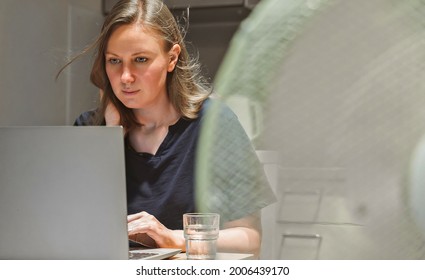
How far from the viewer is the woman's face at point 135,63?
4.12 ft

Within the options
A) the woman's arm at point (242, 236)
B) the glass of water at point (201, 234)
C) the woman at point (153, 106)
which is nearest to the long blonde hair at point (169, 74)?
the woman at point (153, 106)

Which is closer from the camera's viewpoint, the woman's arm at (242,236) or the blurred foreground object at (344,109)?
the blurred foreground object at (344,109)

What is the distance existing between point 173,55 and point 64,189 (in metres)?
0.57

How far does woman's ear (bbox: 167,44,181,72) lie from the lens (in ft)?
4.43

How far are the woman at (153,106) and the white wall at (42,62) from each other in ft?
1.02

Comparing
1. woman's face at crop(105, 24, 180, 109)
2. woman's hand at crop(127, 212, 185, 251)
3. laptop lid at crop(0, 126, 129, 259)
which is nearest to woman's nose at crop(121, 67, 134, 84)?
woman's face at crop(105, 24, 180, 109)

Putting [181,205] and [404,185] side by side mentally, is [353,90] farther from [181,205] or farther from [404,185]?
[181,205]

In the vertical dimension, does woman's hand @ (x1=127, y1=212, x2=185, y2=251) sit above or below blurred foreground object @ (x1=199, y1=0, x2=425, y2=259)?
below

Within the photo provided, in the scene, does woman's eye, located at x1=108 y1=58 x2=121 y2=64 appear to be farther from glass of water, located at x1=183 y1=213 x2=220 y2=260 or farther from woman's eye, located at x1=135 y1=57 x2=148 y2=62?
glass of water, located at x1=183 y1=213 x2=220 y2=260

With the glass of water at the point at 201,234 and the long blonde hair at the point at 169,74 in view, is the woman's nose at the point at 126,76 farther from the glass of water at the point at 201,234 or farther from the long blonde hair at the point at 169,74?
the glass of water at the point at 201,234

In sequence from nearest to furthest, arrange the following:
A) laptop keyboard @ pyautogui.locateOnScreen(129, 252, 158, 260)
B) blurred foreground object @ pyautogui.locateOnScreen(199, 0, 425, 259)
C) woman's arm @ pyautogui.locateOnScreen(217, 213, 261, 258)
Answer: blurred foreground object @ pyautogui.locateOnScreen(199, 0, 425, 259), laptop keyboard @ pyautogui.locateOnScreen(129, 252, 158, 260), woman's arm @ pyautogui.locateOnScreen(217, 213, 261, 258)

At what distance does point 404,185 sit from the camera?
0.83 meters

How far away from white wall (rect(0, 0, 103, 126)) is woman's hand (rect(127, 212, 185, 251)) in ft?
2.07
